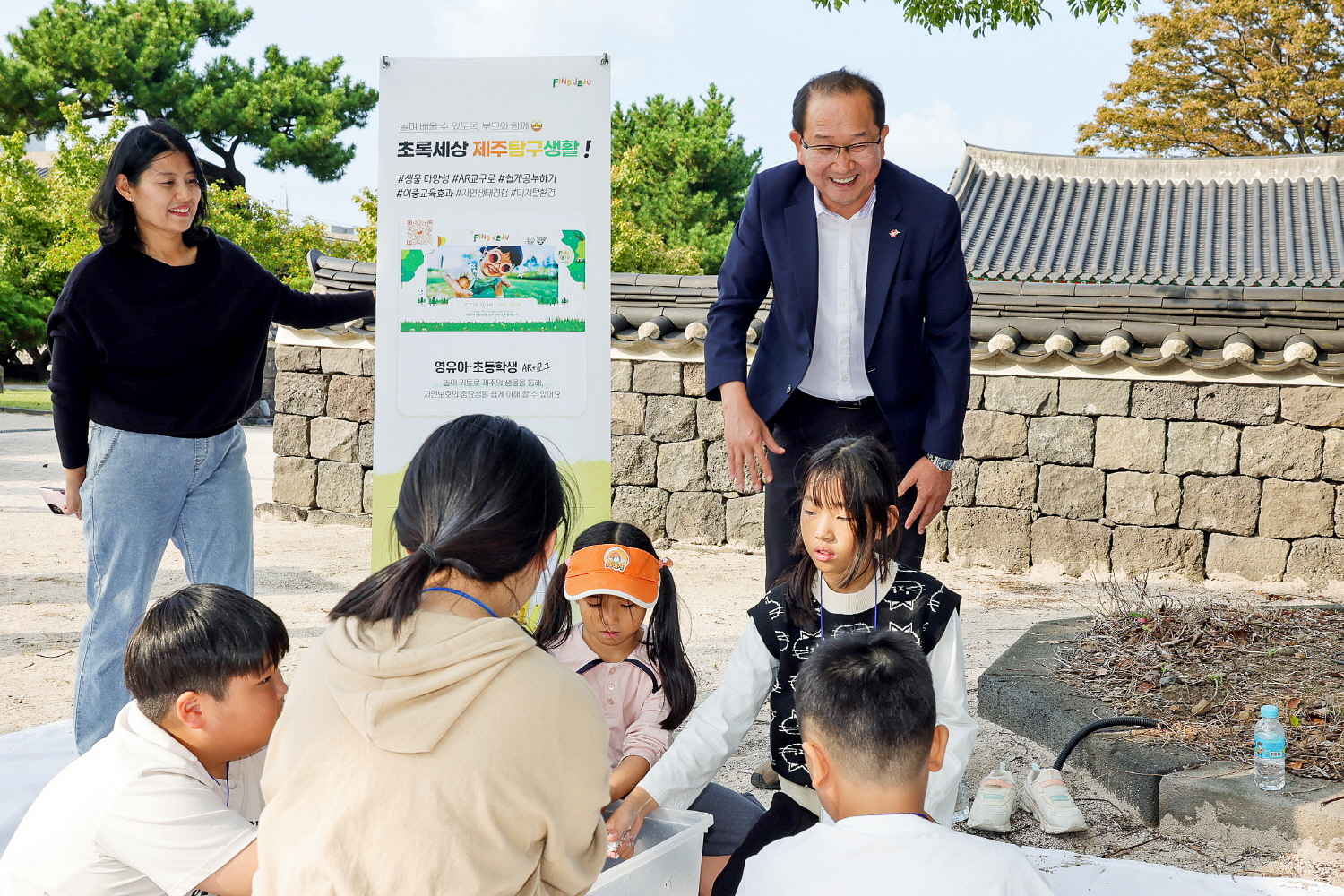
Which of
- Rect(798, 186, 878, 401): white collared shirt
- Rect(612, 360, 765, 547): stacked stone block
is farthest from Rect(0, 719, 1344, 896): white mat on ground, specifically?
Rect(612, 360, 765, 547): stacked stone block

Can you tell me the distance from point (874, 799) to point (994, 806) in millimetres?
1427

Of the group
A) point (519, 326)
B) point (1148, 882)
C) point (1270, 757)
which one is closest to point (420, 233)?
point (519, 326)

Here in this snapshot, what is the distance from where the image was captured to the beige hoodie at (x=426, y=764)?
1.11m

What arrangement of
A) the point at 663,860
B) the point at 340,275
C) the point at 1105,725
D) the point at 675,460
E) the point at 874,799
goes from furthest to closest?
the point at 340,275 → the point at 675,460 → the point at 1105,725 → the point at 663,860 → the point at 874,799

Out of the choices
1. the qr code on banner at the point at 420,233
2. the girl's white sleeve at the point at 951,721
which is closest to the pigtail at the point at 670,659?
the girl's white sleeve at the point at 951,721

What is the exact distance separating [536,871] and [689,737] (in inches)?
29.5

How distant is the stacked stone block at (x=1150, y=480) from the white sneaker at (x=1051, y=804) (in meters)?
3.61

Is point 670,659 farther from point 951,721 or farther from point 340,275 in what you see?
point 340,275

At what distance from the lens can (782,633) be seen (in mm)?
2129

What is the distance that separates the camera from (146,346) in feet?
8.38

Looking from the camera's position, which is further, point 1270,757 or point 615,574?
point 1270,757

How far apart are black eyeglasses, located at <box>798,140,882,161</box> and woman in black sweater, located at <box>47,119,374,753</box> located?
1462 millimetres

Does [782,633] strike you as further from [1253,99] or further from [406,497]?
[1253,99]

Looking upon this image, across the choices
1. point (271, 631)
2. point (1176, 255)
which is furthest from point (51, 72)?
point (271, 631)
